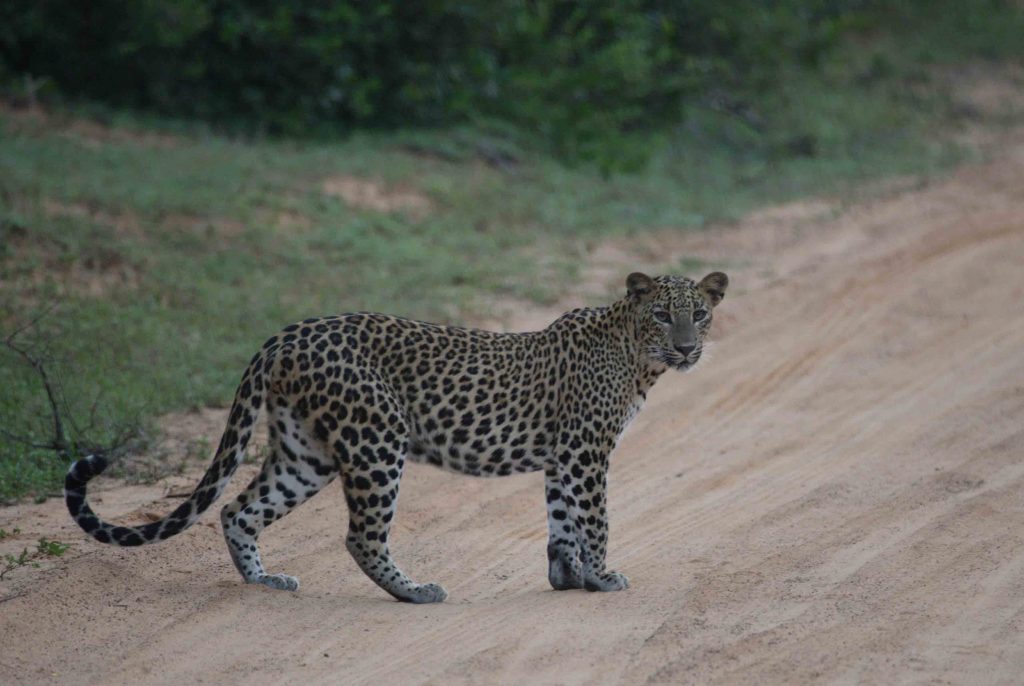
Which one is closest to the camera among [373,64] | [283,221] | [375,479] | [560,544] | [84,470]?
[84,470]

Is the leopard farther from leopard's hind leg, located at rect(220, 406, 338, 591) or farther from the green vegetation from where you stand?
the green vegetation

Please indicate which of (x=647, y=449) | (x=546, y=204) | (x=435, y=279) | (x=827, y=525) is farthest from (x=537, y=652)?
(x=546, y=204)

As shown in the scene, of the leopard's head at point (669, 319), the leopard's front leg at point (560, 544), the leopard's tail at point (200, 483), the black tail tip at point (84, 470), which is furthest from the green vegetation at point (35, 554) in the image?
the leopard's head at point (669, 319)

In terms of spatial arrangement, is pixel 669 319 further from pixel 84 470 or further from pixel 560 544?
pixel 84 470

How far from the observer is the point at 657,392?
1098cm

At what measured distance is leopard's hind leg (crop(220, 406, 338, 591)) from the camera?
7.18 m

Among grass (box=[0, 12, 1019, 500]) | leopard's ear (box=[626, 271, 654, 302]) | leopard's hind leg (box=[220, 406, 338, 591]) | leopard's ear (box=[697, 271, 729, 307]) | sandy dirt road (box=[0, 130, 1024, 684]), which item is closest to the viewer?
sandy dirt road (box=[0, 130, 1024, 684])

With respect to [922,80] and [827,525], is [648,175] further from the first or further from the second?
[827,525]

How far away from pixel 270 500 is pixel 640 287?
7.44 feet

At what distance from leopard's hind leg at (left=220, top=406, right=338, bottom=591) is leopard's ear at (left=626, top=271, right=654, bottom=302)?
1865 millimetres

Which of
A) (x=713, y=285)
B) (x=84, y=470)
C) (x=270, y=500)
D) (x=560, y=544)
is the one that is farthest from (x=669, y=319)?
(x=84, y=470)

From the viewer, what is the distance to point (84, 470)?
661 cm

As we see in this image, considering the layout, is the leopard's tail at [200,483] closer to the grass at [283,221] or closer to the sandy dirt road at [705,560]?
the sandy dirt road at [705,560]

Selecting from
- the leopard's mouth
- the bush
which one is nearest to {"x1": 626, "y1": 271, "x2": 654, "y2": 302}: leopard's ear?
the leopard's mouth
